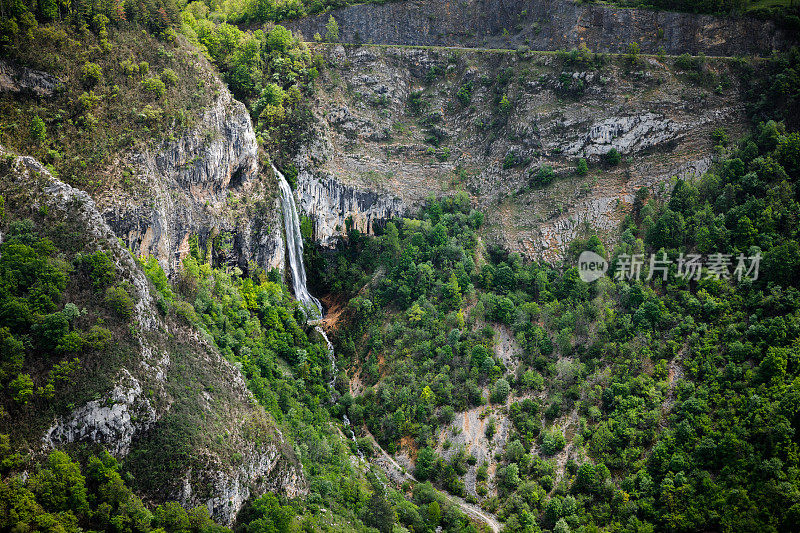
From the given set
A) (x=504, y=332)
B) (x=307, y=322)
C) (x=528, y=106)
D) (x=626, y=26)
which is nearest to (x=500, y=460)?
(x=504, y=332)

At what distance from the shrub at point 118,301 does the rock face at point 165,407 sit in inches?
41.6

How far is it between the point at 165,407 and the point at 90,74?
3191 cm

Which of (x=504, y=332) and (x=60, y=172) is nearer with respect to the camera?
(x=60, y=172)

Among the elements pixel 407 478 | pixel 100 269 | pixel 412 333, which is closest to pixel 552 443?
pixel 407 478

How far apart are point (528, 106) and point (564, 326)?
30311 millimetres

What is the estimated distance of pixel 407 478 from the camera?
6656cm

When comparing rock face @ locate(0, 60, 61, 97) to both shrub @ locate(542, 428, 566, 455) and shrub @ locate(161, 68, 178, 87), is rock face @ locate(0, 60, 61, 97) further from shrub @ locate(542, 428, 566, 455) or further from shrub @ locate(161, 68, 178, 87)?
shrub @ locate(542, 428, 566, 455)

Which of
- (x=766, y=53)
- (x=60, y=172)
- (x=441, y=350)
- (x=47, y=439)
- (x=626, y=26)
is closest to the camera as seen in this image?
(x=47, y=439)

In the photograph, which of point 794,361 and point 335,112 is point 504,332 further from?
point 335,112

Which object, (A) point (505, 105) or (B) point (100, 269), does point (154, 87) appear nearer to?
(B) point (100, 269)

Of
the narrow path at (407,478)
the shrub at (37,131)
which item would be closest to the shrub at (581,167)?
the narrow path at (407,478)

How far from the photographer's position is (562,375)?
69312mm

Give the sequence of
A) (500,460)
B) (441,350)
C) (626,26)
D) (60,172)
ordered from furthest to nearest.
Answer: (626,26) < (441,350) < (500,460) < (60,172)

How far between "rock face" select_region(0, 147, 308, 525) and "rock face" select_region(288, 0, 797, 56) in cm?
5125
